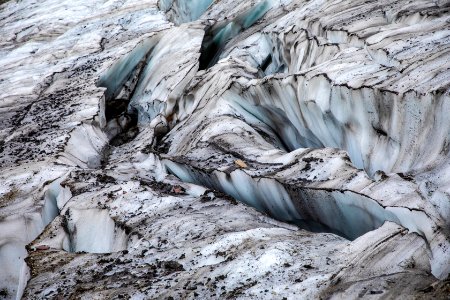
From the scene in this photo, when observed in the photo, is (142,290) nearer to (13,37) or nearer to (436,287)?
(436,287)

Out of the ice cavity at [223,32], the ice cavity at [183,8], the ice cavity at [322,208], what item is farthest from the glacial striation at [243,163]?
the ice cavity at [183,8]

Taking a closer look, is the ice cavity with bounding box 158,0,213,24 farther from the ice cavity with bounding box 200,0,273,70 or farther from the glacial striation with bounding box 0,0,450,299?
the glacial striation with bounding box 0,0,450,299

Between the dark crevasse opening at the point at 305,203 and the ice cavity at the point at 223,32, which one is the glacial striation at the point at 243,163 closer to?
Result: the dark crevasse opening at the point at 305,203

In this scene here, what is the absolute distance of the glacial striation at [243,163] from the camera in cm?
355

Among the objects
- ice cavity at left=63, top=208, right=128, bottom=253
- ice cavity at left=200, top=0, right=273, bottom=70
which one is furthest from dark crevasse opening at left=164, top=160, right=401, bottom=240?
ice cavity at left=200, top=0, right=273, bottom=70

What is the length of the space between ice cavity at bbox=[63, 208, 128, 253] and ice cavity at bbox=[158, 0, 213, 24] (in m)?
7.69

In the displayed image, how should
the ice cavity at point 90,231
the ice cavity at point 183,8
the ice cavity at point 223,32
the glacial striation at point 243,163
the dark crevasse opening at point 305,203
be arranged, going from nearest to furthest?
the glacial striation at point 243,163, the dark crevasse opening at point 305,203, the ice cavity at point 90,231, the ice cavity at point 223,32, the ice cavity at point 183,8

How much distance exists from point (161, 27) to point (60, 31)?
2.92 m

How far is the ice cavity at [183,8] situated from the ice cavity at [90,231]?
7.69m

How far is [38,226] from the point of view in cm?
555

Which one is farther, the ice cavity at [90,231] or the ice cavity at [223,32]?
the ice cavity at [223,32]

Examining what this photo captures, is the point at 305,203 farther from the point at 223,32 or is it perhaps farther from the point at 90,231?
the point at 223,32

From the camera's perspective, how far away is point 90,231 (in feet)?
16.5

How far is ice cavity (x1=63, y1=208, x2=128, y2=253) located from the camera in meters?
4.84
